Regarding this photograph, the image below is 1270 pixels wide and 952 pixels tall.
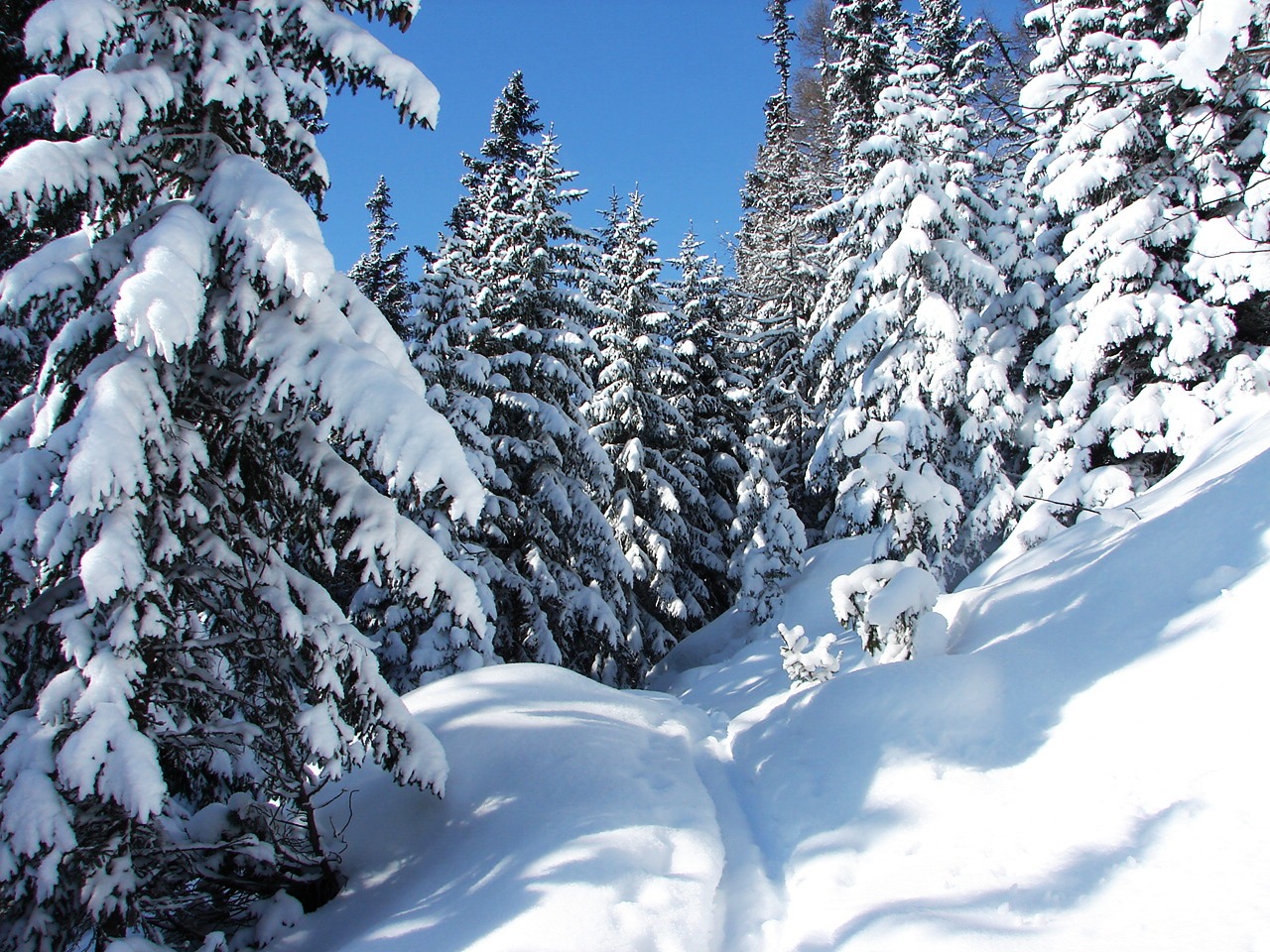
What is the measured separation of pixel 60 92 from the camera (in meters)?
4.46

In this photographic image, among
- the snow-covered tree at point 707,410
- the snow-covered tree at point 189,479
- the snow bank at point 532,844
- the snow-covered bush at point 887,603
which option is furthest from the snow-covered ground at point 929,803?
the snow-covered tree at point 707,410

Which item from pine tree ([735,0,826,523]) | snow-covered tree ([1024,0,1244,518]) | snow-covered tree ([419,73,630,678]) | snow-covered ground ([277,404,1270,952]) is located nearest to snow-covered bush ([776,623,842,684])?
snow-covered ground ([277,404,1270,952])

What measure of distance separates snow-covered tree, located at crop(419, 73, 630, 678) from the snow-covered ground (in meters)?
8.75

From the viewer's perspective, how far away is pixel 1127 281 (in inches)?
523

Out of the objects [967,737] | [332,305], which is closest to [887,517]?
[967,737]

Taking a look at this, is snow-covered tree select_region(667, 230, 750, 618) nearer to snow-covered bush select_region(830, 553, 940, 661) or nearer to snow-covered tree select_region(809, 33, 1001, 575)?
snow-covered tree select_region(809, 33, 1001, 575)

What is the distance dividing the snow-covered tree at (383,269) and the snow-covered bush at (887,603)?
22.1 m

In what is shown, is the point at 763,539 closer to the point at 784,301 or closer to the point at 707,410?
the point at 707,410

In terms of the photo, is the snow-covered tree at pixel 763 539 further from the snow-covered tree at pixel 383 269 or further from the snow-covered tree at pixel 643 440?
the snow-covered tree at pixel 383 269

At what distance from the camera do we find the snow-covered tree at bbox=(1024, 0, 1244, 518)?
1240 cm

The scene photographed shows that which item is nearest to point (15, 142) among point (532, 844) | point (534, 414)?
point (532, 844)

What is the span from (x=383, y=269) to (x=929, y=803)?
34.5 metres

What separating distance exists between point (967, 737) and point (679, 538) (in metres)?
17.6

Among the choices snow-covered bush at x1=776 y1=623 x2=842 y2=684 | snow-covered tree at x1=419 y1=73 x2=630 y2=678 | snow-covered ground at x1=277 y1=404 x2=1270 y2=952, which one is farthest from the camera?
snow-covered tree at x1=419 y1=73 x2=630 y2=678
